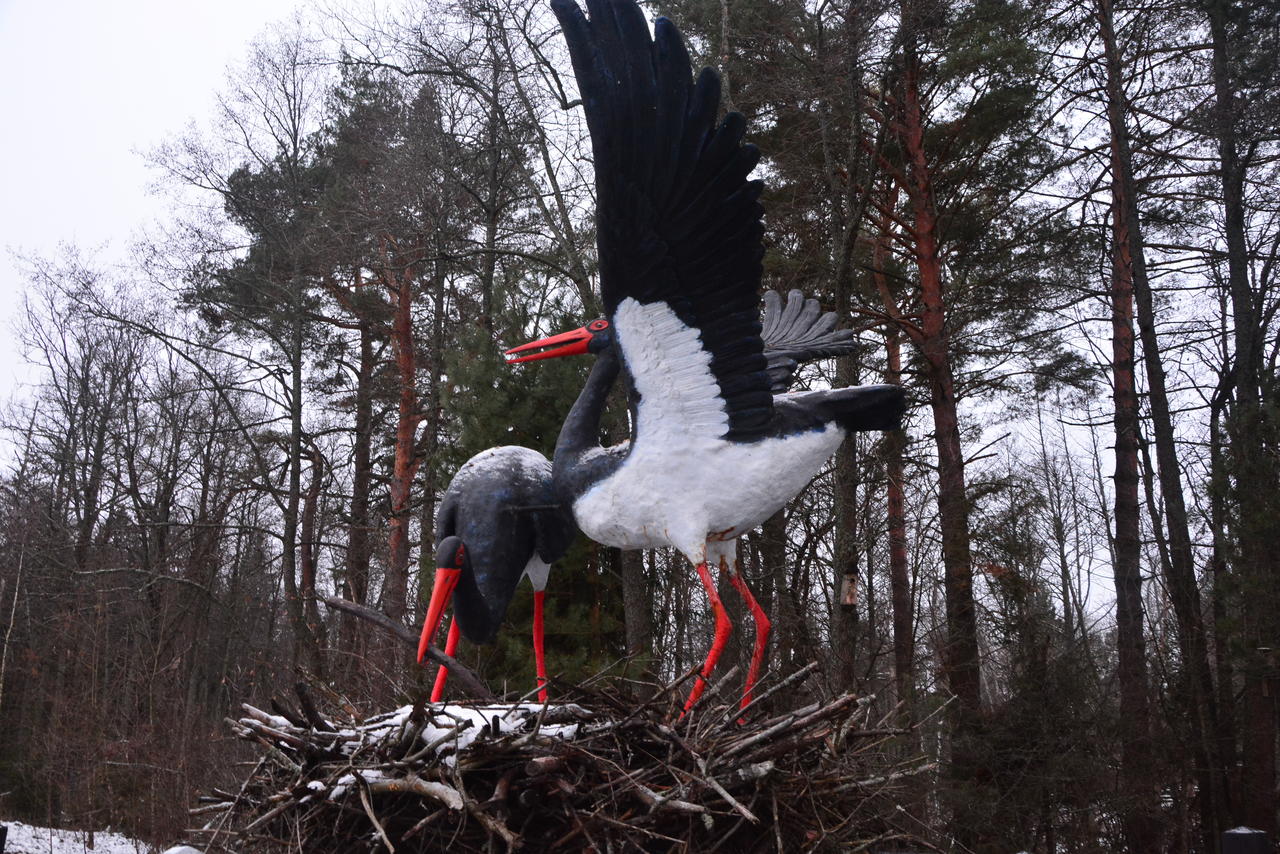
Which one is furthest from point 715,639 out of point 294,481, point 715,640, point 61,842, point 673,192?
point 61,842

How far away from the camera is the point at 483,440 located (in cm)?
835

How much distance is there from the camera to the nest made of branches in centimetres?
306

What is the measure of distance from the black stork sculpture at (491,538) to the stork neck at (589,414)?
22 cm

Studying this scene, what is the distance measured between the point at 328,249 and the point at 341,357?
483 centimetres

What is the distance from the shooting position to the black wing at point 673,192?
3639 mm

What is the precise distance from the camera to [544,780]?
3.09m

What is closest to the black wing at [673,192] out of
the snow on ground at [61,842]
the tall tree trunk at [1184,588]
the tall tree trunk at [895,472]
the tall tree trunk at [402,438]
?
the tall tree trunk at [895,472]

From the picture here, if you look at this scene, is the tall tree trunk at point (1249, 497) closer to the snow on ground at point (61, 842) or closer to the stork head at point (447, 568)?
the stork head at point (447, 568)

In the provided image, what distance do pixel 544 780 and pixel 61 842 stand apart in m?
13.4

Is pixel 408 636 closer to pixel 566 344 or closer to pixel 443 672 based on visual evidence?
pixel 443 672

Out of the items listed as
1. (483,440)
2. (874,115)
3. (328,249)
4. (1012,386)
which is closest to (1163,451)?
(1012,386)

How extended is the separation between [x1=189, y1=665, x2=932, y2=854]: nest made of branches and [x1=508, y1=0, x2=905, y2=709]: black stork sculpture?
0.45m

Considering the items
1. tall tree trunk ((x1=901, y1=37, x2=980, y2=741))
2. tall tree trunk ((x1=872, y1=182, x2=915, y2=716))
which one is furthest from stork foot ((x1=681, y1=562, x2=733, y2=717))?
tall tree trunk ((x1=872, y1=182, x2=915, y2=716))

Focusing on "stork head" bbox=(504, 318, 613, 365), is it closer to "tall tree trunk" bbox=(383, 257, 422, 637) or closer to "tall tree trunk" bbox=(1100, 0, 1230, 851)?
"tall tree trunk" bbox=(383, 257, 422, 637)
